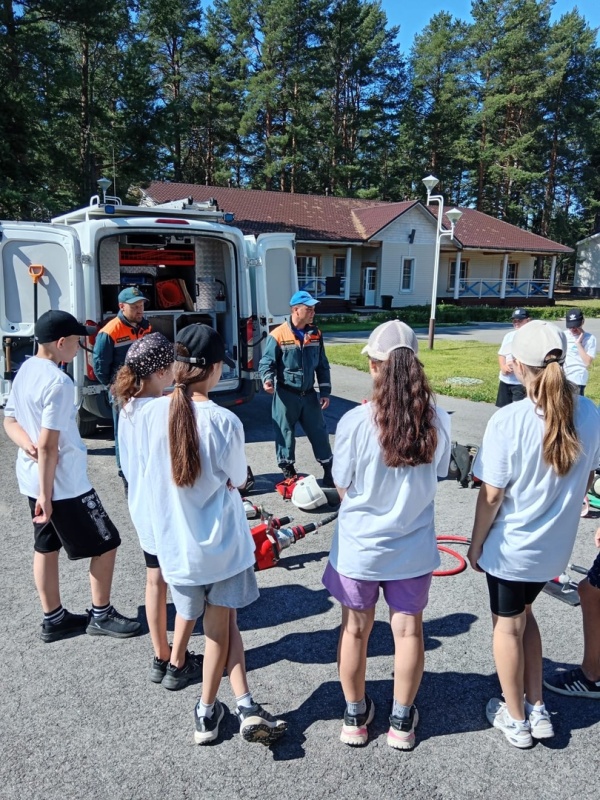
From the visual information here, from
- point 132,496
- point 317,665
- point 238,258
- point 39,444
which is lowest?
point 317,665

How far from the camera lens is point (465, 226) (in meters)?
34.7

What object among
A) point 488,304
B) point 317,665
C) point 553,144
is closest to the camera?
point 317,665

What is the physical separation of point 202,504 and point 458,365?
12470mm

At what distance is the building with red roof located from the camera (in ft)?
95.7

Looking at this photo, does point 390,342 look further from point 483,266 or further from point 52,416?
point 483,266

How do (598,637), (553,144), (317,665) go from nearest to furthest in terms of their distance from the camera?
(598,637) → (317,665) → (553,144)

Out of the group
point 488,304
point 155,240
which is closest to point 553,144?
point 488,304

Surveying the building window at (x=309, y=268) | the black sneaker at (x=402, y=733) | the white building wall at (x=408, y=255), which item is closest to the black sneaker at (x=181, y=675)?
the black sneaker at (x=402, y=733)

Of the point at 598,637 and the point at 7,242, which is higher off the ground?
the point at 7,242

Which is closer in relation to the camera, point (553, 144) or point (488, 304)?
point (488, 304)

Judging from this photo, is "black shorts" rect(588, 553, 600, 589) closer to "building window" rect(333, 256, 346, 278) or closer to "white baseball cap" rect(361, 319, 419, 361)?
"white baseball cap" rect(361, 319, 419, 361)

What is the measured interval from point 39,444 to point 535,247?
3654 cm

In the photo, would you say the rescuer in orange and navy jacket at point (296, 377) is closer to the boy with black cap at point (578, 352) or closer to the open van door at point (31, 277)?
the open van door at point (31, 277)

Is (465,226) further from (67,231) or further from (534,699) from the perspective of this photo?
(534,699)
